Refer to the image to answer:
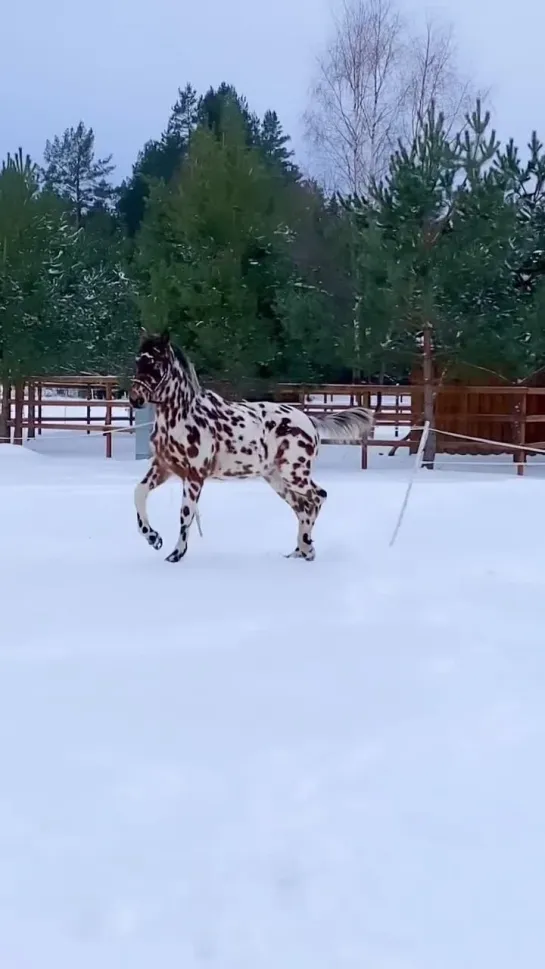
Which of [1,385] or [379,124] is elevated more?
[379,124]

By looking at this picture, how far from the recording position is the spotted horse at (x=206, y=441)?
691cm

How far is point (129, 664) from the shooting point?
415 cm

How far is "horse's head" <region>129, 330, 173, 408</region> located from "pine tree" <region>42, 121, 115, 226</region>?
42.7 m

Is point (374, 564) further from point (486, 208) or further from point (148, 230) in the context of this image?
point (148, 230)

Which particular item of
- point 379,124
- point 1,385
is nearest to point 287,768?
point 1,385

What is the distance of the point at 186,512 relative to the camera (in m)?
6.85

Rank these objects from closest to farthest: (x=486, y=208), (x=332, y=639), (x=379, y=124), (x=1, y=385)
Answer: (x=332, y=639), (x=486, y=208), (x=1, y=385), (x=379, y=124)

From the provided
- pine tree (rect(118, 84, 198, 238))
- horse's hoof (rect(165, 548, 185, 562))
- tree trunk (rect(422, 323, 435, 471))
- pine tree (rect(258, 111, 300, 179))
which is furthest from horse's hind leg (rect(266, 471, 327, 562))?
pine tree (rect(118, 84, 198, 238))

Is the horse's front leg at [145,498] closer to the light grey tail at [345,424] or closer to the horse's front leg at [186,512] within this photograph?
the horse's front leg at [186,512]

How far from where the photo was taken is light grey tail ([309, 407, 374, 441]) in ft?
24.9

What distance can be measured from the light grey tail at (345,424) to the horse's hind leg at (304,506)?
0.56 m

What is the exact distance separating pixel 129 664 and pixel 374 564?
290 cm

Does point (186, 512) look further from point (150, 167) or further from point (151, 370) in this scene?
point (150, 167)

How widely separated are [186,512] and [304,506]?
0.87m
